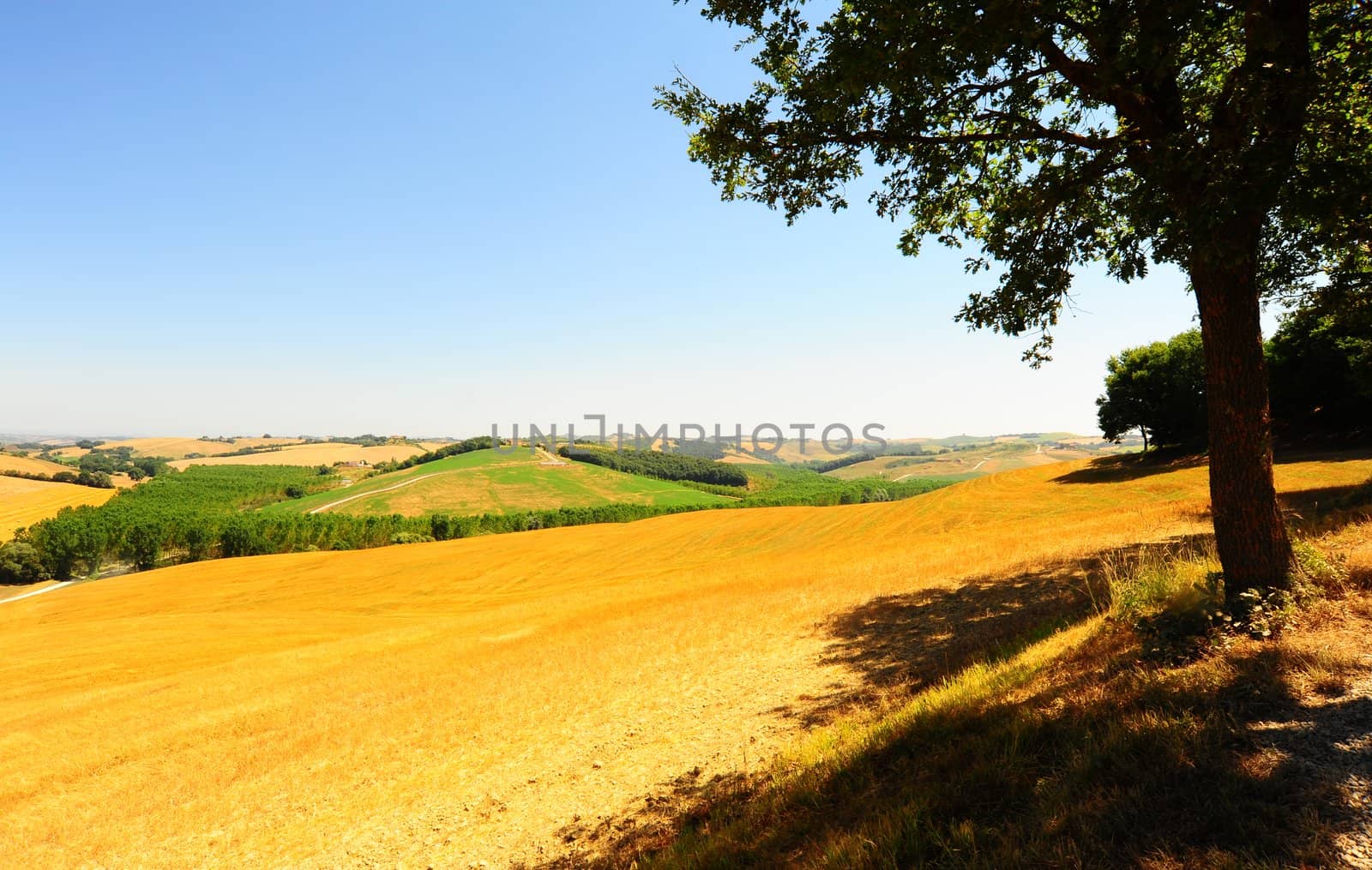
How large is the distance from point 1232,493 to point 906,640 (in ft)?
18.8

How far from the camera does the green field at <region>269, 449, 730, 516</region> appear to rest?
12256 centimetres

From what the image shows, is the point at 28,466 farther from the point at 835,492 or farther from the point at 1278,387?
the point at 1278,387

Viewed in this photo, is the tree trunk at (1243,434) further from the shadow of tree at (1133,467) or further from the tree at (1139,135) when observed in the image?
the shadow of tree at (1133,467)

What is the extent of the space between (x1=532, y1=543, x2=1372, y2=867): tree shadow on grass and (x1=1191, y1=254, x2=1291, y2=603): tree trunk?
1670 mm

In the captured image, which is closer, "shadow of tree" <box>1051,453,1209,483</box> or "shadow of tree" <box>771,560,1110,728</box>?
"shadow of tree" <box>771,560,1110,728</box>

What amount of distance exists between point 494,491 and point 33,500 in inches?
3764

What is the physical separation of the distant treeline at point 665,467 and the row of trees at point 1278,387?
13142 centimetres

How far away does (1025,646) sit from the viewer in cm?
815

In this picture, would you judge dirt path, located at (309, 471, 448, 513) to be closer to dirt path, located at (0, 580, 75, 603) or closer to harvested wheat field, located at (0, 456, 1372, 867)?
dirt path, located at (0, 580, 75, 603)

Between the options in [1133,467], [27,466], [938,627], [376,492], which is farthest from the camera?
[27,466]

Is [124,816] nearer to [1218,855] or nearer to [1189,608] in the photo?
[1218,855]

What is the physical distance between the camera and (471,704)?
40.5ft

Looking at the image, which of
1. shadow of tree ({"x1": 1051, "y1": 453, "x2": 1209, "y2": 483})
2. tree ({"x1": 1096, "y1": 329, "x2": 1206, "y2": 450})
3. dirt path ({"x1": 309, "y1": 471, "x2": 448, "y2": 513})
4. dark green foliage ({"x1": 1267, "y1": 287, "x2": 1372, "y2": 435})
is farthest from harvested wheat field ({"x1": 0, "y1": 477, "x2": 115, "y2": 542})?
dark green foliage ({"x1": 1267, "y1": 287, "x2": 1372, "y2": 435})

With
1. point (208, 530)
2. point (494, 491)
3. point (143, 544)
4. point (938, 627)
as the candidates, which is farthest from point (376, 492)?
point (938, 627)
